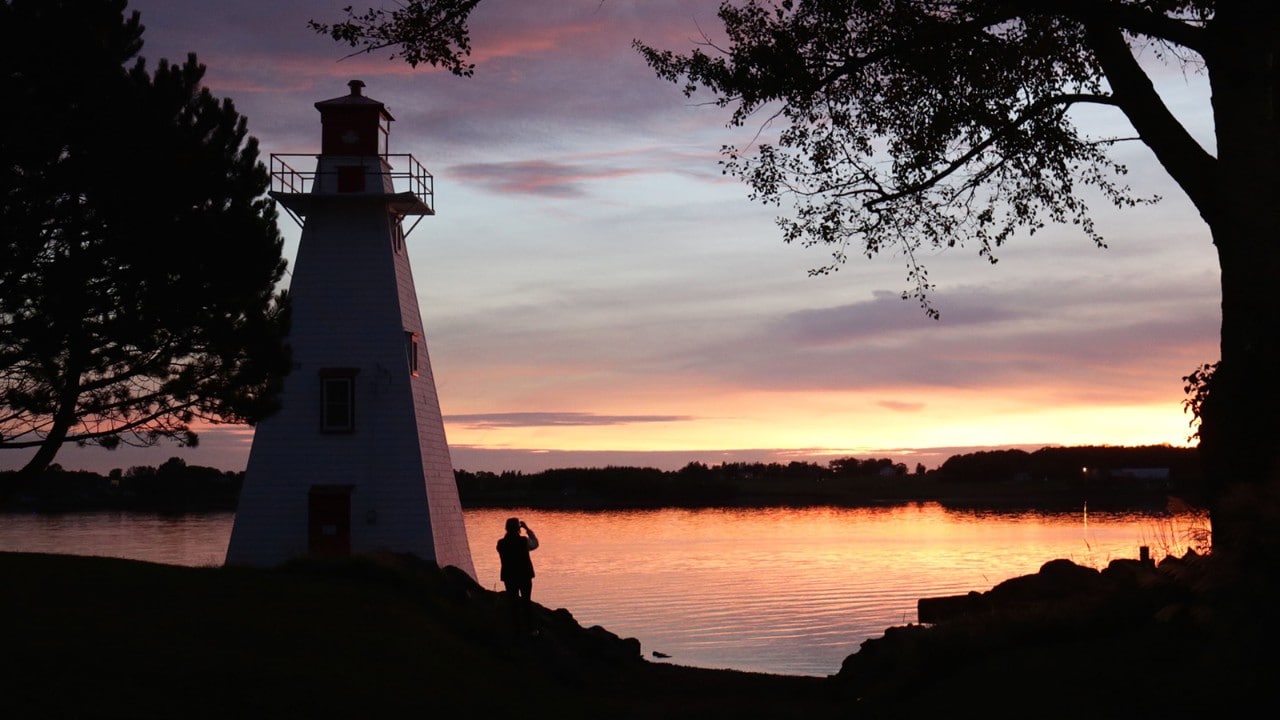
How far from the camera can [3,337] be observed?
1830 centimetres

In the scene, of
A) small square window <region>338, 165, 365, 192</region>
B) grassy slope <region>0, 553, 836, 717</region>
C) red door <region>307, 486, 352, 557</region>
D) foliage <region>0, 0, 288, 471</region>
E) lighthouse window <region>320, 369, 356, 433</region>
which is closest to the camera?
grassy slope <region>0, 553, 836, 717</region>

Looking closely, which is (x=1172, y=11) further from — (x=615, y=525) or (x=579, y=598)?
(x=615, y=525)

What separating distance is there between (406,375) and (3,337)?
1360 centimetres

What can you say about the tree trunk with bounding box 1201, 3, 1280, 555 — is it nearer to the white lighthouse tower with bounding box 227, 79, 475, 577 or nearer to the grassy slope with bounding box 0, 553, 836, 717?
the grassy slope with bounding box 0, 553, 836, 717

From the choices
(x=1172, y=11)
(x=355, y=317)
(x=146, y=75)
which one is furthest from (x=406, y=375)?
(x=1172, y=11)

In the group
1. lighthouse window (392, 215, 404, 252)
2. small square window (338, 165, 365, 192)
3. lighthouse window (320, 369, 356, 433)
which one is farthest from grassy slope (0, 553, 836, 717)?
small square window (338, 165, 365, 192)

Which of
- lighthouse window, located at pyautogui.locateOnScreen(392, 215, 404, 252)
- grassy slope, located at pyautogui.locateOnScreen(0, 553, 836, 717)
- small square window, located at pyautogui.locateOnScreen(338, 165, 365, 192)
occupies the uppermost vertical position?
small square window, located at pyautogui.locateOnScreen(338, 165, 365, 192)

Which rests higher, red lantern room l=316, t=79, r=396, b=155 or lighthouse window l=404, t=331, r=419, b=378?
red lantern room l=316, t=79, r=396, b=155

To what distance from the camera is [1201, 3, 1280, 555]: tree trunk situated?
12.6 metres

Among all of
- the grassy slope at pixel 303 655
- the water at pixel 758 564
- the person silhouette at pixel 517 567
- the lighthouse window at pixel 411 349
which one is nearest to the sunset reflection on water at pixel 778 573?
the water at pixel 758 564

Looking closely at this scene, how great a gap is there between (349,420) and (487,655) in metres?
13.2

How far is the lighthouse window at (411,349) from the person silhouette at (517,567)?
12.5 meters

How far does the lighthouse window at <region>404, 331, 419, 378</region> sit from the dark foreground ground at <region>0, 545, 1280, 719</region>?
8875 millimetres

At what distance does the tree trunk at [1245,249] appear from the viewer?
1259 centimetres
